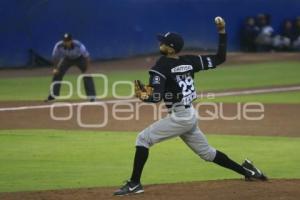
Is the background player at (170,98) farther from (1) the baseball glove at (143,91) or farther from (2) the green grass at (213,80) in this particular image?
(2) the green grass at (213,80)

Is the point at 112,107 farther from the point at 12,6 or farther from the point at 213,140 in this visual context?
the point at 12,6

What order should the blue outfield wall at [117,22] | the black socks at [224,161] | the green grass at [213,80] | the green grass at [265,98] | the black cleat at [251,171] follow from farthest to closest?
the blue outfield wall at [117,22], the green grass at [213,80], the green grass at [265,98], the black cleat at [251,171], the black socks at [224,161]

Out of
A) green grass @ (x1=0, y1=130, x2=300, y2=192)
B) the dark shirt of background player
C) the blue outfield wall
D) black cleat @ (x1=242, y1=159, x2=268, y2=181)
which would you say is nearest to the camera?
black cleat @ (x1=242, y1=159, x2=268, y2=181)

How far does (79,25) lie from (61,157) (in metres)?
17.9

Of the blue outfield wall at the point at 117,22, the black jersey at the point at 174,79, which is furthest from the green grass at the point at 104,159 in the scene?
the blue outfield wall at the point at 117,22

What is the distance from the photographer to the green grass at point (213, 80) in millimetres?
22828

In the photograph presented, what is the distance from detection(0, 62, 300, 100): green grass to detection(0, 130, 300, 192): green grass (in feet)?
23.6

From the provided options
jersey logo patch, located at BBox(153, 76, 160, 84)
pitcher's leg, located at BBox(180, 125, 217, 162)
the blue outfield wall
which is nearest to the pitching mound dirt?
pitcher's leg, located at BBox(180, 125, 217, 162)

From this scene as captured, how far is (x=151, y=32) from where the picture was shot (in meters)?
31.7

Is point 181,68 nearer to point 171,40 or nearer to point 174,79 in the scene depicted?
point 174,79

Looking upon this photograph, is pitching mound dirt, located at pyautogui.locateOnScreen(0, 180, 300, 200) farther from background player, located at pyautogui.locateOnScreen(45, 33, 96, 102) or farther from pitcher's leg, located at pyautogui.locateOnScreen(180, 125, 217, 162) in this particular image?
background player, located at pyautogui.locateOnScreen(45, 33, 96, 102)

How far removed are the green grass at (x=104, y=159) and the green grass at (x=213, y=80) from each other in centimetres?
718

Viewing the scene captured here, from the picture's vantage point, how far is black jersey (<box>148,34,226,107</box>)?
9.08 meters

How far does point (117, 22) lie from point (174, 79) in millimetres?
21813
